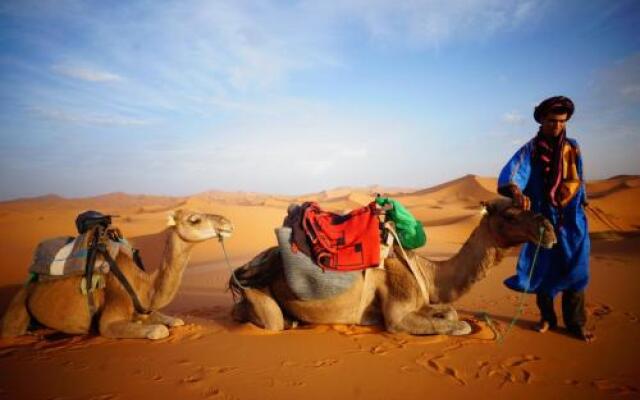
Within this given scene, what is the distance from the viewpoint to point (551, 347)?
3812 mm

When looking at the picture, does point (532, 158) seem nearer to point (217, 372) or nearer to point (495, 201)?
point (495, 201)

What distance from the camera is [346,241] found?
4223 millimetres

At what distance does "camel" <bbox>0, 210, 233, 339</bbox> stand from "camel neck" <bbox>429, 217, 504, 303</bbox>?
2.73 meters

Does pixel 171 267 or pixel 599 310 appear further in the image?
pixel 599 310

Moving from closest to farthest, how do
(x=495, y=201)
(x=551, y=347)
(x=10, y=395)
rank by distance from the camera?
1. (x=10, y=395)
2. (x=551, y=347)
3. (x=495, y=201)

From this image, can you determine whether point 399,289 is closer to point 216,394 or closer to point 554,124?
point 216,394

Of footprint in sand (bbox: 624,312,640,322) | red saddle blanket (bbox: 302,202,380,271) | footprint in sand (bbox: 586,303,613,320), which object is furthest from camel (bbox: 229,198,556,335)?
footprint in sand (bbox: 624,312,640,322)

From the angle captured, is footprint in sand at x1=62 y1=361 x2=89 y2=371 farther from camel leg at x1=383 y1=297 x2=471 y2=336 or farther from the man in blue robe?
the man in blue robe

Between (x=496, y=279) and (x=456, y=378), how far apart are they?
5.46 meters

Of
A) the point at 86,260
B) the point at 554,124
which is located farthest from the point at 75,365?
the point at 554,124

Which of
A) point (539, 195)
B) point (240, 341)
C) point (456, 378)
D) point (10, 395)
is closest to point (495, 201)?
point (539, 195)

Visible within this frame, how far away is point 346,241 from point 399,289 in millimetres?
897

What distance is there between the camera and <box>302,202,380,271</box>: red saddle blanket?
416cm

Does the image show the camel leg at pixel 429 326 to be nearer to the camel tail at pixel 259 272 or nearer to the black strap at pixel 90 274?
the camel tail at pixel 259 272
